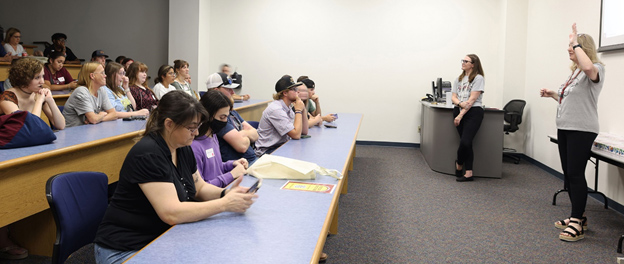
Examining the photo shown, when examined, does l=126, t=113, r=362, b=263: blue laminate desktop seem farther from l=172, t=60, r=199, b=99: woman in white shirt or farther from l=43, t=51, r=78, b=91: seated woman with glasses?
l=43, t=51, r=78, b=91: seated woman with glasses

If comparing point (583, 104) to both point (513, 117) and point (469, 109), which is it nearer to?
point (469, 109)

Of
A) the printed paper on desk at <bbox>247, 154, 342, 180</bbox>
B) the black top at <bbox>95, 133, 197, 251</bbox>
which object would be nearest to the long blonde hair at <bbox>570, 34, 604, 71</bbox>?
the printed paper on desk at <bbox>247, 154, 342, 180</bbox>

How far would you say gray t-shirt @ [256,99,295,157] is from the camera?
345 cm

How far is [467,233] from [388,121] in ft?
14.4

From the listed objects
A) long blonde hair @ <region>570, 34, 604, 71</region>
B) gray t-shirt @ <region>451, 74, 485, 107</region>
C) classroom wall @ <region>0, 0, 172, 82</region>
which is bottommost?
gray t-shirt @ <region>451, 74, 485, 107</region>

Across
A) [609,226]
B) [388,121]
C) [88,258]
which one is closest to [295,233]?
[88,258]

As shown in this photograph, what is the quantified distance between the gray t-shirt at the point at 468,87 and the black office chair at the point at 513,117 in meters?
1.25

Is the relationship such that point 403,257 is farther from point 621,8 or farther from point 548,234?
point 621,8

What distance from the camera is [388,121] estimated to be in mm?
7586

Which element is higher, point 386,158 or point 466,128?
point 466,128

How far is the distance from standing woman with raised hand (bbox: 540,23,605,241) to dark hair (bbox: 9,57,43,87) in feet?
11.5

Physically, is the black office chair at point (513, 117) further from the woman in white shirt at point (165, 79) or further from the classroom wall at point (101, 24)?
the classroom wall at point (101, 24)

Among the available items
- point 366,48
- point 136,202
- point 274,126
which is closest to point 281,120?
point 274,126

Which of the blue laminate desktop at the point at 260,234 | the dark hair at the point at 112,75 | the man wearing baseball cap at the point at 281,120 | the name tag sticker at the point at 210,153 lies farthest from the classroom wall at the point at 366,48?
the blue laminate desktop at the point at 260,234
